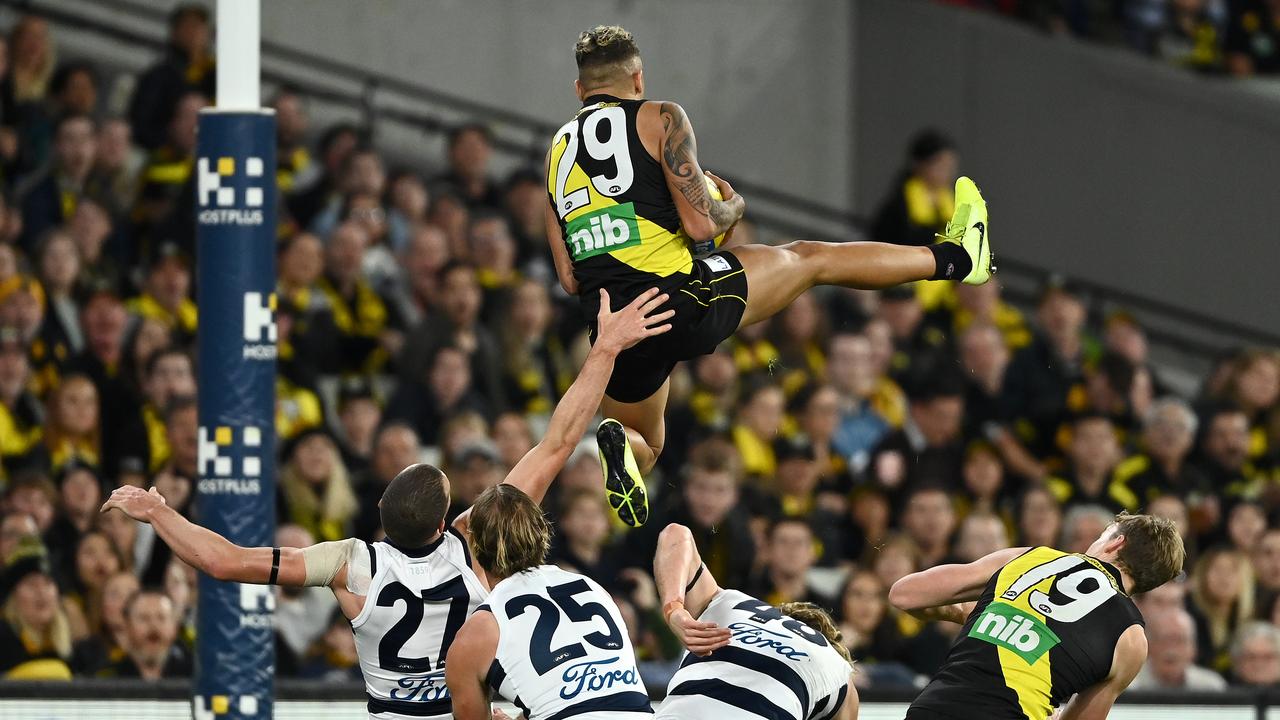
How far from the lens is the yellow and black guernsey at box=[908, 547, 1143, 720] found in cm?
699

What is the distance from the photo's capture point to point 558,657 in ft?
21.9

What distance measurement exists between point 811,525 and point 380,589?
493 centimetres

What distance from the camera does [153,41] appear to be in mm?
14820

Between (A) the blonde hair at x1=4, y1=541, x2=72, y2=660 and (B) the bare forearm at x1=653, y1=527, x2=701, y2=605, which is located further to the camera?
(A) the blonde hair at x1=4, y1=541, x2=72, y2=660

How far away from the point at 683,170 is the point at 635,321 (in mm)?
580

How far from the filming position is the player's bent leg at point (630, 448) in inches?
304

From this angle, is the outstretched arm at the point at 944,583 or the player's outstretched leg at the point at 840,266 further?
the player's outstretched leg at the point at 840,266

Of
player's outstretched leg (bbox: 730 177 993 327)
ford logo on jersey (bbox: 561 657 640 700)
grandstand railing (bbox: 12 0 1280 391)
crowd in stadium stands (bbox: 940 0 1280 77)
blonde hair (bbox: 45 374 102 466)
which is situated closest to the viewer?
ford logo on jersey (bbox: 561 657 640 700)

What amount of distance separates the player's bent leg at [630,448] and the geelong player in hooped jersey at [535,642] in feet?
3.02

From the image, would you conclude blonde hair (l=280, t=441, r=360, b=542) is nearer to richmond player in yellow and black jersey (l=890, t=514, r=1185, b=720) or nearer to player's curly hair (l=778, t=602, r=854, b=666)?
player's curly hair (l=778, t=602, r=854, b=666)

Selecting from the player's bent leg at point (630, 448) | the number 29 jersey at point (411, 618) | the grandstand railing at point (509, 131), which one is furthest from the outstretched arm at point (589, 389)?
the grandstand railing at point (509, 131)

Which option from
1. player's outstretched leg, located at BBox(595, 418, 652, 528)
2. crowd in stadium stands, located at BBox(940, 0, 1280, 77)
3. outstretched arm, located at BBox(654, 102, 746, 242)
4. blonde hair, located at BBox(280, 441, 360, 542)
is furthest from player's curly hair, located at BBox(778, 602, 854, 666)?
crowd in stadium stands, located at BBox(940, 0, 1280, 77)

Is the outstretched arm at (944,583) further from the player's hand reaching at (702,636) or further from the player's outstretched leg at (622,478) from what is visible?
the player's outstretched leg at (622,478)

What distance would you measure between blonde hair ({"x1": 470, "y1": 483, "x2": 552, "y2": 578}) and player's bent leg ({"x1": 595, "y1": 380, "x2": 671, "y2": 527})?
2.90 feet
